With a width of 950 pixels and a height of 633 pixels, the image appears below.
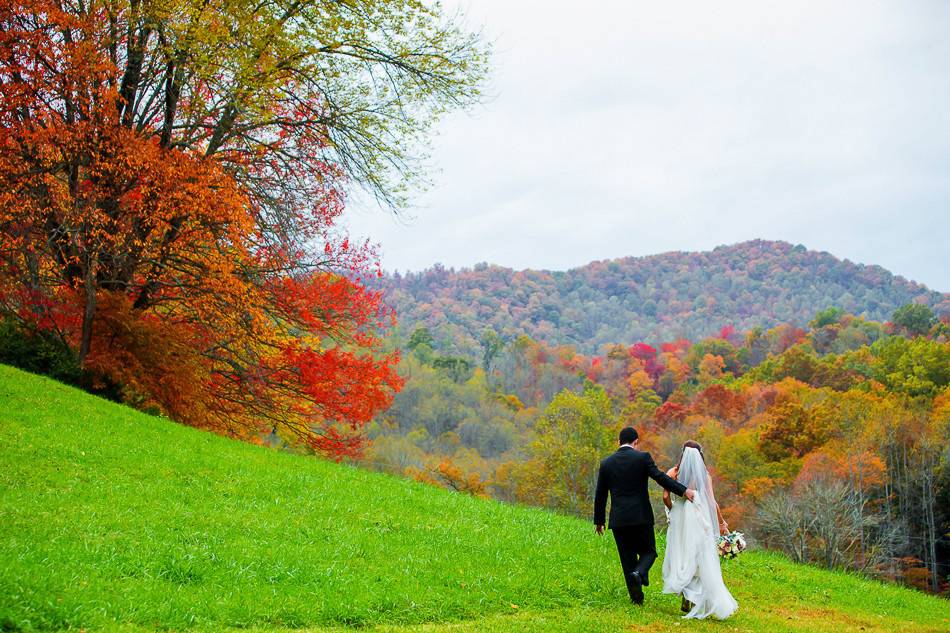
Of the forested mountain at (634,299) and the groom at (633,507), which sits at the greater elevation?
the forested mountain at (634,299)

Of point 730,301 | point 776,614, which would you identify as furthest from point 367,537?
point 730,301

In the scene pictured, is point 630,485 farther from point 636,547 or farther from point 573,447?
point 573,447

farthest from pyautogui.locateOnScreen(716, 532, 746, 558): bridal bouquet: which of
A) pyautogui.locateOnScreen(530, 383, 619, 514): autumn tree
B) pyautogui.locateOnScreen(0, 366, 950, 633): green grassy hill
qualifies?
pyautogui.locateOnScreen(530, 383, 619, 514): autumn tree

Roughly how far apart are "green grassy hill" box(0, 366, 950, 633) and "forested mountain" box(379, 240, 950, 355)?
132173mm

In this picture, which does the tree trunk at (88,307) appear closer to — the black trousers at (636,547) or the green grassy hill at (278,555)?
the green grassy hill at (278,555)

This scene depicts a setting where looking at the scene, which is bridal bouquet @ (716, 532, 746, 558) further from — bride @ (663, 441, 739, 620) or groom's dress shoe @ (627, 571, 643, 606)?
groom's dress shoe @ (627, 571, 643, 606)

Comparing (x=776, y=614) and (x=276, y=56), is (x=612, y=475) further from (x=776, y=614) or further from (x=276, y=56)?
(x=276, y=56)

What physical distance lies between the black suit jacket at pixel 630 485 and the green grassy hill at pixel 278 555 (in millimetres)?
1117

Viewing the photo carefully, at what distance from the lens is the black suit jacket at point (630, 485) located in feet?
33.6

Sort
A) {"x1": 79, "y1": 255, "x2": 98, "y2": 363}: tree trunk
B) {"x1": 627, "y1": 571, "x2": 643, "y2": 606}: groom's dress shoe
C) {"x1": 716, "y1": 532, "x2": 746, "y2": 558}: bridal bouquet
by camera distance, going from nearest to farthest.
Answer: {"x1": 627, "y1": 571, "x2": 643, "y2": 606}: groom's dress shoe
{"x1": 716, "y1": 532, "x2": 746, "y2": 558}: bridal bouquet
{"x1": 79, "y1": 255, "x2": 98, "y2": 363}: tree trunk

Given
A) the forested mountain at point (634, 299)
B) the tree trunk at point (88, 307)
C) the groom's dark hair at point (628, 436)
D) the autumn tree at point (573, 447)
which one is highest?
the forested mountain at point (634, 299)

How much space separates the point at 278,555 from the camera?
966 cm

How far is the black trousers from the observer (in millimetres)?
10242

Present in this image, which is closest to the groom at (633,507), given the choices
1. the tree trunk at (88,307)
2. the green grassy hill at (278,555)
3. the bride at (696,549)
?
the bride at (696,549)
